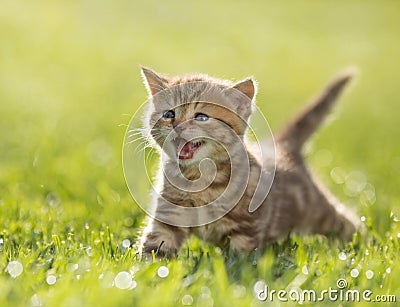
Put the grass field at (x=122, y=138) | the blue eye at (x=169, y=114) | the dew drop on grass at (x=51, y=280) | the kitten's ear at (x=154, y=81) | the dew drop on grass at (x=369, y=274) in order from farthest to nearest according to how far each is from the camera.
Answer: the kitten's ear at (x=154, y=81) < the blue eye at (x=169, y=114) < the dew drop on grass at (x=369, y=274) < the grass field at (x=122, y=138) < the dew drop on grass at (x=51, y=280)

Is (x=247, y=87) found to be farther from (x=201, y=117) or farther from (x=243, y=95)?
(x=201, y=117)

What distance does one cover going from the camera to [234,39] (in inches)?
545

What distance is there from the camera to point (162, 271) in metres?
2.62

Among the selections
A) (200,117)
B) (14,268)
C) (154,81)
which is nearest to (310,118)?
(154,81)

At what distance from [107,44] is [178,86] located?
847 centimetres

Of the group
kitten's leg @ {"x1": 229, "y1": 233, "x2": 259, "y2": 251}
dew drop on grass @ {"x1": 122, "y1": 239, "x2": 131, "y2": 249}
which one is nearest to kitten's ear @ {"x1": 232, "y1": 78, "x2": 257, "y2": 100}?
kitten's leg @ {"x1": 229, "y1": 233, "x2": 259, "y2": 251}

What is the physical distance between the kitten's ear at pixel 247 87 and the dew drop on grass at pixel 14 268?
4.21 ft

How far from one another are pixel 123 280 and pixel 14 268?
44cm

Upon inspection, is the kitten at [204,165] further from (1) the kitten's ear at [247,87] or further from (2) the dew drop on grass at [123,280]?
(2) the dew drop on grass at [123,280]

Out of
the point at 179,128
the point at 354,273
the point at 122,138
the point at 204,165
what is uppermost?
the point at 179,128

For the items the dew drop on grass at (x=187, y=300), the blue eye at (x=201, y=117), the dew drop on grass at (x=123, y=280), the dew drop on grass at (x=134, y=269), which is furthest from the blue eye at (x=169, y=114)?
the dew drop on grass at (x=187, y=300)

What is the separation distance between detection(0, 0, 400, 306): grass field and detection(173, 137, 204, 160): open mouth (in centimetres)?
44

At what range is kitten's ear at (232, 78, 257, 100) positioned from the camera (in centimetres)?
318

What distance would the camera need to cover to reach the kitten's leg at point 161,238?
3178 millimetres
